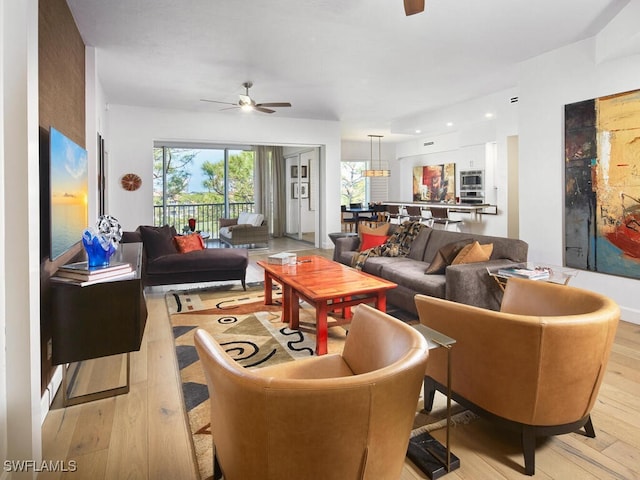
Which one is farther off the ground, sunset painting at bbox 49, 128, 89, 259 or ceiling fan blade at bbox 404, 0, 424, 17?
ceiling fan blade at bbox 404, 0, 424, 17

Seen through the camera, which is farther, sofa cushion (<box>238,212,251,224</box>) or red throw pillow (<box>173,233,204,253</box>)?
sofa cushion (<box>238,212,251,224</box>)

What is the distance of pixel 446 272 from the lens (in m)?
3.46

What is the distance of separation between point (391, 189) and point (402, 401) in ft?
40.1

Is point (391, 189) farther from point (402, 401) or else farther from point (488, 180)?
point (402, 401)

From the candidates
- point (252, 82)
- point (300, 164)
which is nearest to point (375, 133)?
point (300, 164)

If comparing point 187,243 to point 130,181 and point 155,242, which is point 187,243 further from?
point 130,181

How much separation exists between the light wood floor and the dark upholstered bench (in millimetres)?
2190

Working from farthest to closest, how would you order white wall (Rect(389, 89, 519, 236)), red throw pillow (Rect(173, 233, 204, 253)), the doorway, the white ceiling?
the doorway → white wall (Rect(389, 89, 519, 236)) → red throw pillow (Rect(173, 233, 204, 253)) → the white ceiling

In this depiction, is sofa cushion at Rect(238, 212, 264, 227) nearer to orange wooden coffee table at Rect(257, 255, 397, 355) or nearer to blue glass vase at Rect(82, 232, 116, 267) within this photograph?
orange wooden coffee table at Rect(257, 255, 397, 355)

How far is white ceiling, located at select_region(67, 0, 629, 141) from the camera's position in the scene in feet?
11.4

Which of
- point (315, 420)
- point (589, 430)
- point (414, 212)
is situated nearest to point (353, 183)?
point (414, 212)

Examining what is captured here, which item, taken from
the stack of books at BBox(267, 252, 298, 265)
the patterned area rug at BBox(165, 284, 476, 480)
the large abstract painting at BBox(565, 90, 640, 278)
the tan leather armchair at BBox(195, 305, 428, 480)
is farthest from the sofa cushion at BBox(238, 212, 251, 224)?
the tan leather armchair at BBox(195, 305, 428, 480)

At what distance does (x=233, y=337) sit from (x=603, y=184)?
386 centimetres

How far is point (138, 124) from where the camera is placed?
711 cm
